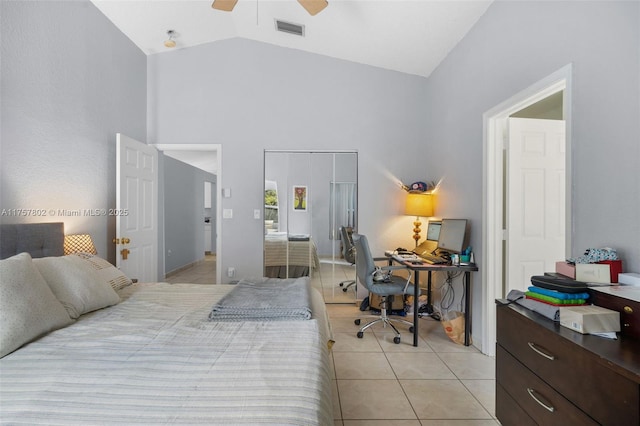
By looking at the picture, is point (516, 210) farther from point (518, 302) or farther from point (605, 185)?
point (518, 302)

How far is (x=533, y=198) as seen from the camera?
8.84 feet

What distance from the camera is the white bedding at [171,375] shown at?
884 mm

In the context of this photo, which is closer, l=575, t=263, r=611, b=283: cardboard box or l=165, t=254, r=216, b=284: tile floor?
l=575, t=263, r=611, b=283: cardboard box

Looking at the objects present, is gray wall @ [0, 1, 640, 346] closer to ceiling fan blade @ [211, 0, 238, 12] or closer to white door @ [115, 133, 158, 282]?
white door @ [115, 133, 158, 282]

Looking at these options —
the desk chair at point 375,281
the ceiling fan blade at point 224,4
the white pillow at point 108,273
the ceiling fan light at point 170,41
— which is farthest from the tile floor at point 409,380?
the ceiling fan light at point 170,41

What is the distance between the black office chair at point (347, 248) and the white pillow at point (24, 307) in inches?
120

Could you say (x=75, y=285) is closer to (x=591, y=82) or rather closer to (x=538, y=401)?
(x=538, y=401)

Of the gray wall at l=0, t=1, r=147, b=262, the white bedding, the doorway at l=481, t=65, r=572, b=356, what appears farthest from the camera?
the doorway at l=481, t=65, r=572, b=356

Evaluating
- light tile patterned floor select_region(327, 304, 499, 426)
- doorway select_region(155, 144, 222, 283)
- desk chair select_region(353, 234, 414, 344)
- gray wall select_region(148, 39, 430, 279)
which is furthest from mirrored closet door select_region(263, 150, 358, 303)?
light tile patterned floor select_region(327, 304, 499, 426)

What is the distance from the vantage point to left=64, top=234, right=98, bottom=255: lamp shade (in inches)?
102

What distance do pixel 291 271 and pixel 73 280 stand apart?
8.75 feet

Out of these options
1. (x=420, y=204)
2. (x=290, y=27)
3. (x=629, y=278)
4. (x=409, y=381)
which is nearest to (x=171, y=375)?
(x=409, y=381)

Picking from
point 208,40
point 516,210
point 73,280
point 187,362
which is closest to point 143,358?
point 187,362

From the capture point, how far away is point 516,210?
2.67 meters
